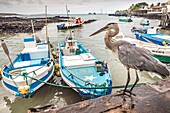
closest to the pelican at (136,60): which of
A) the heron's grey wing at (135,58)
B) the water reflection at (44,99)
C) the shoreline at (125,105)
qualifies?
the heron's grey wing at (135,58)

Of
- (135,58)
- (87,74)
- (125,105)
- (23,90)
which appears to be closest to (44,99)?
(23,90)

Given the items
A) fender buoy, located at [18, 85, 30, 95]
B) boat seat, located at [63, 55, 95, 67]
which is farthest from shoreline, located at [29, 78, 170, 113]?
boat seat, located at [63, 55, 95, 67]

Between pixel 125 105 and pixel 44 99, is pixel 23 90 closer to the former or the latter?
pixel 44 99

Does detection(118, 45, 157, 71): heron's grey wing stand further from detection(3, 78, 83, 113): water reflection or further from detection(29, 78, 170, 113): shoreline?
detection(3, 78, 83, 113): water reflection

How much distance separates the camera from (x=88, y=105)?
167 cm

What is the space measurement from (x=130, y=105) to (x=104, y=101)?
0.32 meters

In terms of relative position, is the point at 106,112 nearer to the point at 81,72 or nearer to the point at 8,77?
the point at 81,72

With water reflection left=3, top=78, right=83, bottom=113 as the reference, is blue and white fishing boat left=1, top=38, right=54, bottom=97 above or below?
above

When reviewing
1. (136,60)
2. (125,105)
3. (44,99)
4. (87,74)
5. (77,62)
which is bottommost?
(44,99)

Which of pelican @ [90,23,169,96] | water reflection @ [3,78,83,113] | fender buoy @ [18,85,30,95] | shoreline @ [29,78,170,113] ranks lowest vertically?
water reflection @ [3,78,83,113]

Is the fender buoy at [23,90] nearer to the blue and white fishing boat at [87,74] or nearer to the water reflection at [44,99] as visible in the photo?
the water reflection at [44,99]

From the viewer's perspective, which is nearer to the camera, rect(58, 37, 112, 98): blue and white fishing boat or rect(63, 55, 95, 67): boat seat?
rect(58, 37, 112, 98): blue and white fishing boat

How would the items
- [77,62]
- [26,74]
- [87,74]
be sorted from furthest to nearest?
[77,62] < [87,74] < [26,74]

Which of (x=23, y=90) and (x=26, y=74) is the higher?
(x=26, y=74)
